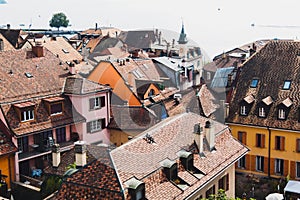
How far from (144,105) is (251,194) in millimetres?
6335

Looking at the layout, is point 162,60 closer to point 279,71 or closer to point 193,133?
point 279,71

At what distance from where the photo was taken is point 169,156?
47.9ft

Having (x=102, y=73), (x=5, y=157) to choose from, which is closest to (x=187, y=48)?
(x=102, y=73)

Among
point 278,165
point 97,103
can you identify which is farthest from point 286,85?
point 97,103

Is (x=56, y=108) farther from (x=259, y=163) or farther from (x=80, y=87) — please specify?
(x=259, y=163)

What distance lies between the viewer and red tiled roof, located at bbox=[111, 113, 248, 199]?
1334 cm

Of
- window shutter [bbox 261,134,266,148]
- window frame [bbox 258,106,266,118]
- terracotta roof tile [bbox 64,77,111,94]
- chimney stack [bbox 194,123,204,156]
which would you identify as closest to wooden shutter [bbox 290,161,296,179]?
window shutter [bbox 261,134,266,148]

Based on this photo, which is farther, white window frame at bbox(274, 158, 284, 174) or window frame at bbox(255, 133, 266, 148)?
window frame at bbox(255, 133, 266, 148)

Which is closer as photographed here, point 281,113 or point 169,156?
point 169,156

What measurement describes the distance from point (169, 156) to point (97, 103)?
31.5 feet

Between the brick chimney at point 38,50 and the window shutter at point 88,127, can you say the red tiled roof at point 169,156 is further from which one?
the brick chimney at point 38,50

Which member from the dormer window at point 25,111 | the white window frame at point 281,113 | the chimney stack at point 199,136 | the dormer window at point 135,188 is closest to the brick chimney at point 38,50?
the dormer window at point 25,111

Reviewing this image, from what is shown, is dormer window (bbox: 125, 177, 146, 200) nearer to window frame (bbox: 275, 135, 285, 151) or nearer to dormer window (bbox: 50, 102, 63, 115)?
dormer window (bbox: 50, 102, 63, 115)

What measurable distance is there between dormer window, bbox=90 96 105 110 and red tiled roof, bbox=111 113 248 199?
6723 millimetres
